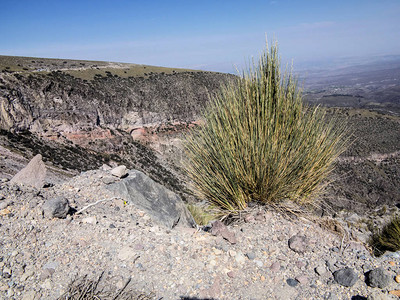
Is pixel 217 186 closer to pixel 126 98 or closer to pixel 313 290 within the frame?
pixel 313 290

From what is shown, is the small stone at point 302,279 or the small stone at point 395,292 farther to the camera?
the small stone at point 302,279

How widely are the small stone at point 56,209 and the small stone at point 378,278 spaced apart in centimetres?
327

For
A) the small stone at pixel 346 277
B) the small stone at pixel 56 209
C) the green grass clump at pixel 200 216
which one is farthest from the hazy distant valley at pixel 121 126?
the small stone at pixel 346 277

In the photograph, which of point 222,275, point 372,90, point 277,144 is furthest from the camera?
point 372,90

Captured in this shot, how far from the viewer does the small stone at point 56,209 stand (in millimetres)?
2992

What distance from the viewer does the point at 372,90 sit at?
112m

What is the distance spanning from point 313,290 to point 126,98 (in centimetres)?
3530

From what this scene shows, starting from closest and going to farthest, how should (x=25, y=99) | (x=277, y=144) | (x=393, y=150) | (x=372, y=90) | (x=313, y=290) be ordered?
(x=313, y=290), (x=277, y=144), (x=25, y=99), (x=393, y=150), (x=372, y=90)

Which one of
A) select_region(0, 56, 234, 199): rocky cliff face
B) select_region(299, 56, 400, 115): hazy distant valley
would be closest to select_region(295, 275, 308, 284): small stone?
select_region(0, 56, 234, 199): rocky cliff face

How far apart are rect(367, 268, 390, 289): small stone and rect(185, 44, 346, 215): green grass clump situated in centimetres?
130

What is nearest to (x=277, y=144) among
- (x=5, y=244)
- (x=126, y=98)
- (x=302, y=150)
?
(x=302, y=150)

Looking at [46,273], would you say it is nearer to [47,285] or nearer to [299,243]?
[47,285]

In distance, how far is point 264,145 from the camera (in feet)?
10.7

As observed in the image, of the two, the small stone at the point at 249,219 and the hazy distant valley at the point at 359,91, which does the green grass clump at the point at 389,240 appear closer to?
the small stone at the point at 249,219
